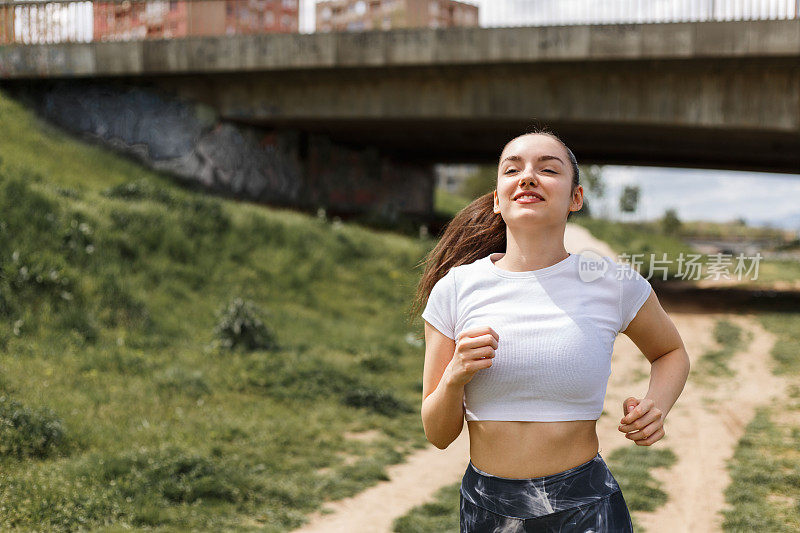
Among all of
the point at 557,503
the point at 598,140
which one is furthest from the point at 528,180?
the point at 598,140

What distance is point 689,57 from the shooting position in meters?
13.9

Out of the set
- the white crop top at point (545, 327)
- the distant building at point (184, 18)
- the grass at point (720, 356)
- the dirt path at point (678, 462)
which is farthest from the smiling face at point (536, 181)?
the distant building at point (184, 18)

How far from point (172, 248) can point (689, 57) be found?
1052 cm

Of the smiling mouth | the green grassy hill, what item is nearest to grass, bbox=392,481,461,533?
the green grassy hill

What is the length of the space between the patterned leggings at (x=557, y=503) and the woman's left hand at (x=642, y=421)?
20 centimetres

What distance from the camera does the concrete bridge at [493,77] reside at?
14.1 m

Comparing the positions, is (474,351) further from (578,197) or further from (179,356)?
(179,356)

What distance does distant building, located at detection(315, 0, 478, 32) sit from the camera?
16.4m

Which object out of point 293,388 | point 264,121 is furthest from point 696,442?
point 264,121

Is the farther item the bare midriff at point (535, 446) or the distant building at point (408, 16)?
the distant building at point (408, 16)

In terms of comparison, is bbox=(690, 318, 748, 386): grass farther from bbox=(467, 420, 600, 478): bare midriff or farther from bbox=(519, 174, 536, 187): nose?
bbox=(519, 174, 536, 187): nose

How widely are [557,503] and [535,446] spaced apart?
0.61 ft

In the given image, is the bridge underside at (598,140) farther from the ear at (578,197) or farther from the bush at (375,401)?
the ear at (578,197)

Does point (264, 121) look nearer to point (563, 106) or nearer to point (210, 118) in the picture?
point (210, 118)
